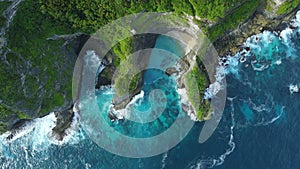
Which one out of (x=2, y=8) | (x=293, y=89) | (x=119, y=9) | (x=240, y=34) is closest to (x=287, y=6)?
(x=240, y=34)

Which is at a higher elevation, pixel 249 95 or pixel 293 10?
pixel 293 10

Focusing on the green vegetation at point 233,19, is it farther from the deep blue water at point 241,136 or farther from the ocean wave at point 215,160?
the ocean wave at point 215,160

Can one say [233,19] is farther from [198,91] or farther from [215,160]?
[215,160]

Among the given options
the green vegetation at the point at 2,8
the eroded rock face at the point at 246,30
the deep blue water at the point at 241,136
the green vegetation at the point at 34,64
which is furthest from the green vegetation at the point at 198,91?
the green vegetation at the point at 2,8

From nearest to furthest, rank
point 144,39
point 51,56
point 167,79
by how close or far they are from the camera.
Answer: point 51,56 → point 144,39 → point 167,79

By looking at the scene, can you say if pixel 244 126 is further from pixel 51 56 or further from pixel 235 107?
pixel 51 56

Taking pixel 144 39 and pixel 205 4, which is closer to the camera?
pixel 205 4

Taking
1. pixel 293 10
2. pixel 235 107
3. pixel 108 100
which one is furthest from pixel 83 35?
pixel 293 10

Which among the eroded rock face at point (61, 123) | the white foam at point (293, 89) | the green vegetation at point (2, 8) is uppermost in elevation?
the green vegetation at point (2, 8)
